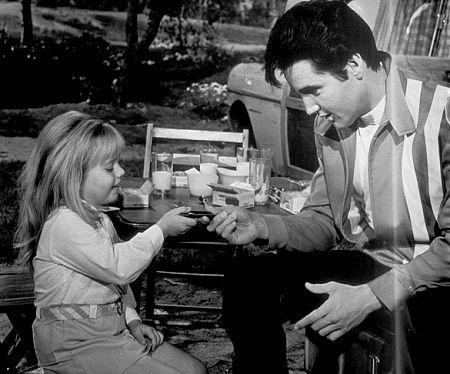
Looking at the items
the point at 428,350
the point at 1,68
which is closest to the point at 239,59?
the point at 1,68

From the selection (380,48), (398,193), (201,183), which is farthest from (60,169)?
(380,48)

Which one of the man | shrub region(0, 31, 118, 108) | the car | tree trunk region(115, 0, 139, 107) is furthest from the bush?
the man

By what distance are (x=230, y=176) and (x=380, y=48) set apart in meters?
2.57

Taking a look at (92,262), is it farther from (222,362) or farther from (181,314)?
(181,314)

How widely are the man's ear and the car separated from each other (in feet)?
8.94

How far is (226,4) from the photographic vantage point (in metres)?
8.20

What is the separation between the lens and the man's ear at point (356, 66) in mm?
2713

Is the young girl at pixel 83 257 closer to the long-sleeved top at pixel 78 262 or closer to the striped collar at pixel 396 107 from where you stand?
the long-sleeved top at pixel 78 262

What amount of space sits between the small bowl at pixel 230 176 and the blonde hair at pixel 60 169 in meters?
0.92

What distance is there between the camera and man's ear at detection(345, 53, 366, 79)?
2713 millimetres

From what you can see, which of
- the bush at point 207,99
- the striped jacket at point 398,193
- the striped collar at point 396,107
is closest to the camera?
the striped jacket at point 398,193

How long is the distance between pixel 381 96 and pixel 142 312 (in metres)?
2.36

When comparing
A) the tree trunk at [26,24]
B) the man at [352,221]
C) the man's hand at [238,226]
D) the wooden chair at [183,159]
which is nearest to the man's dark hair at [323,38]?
the man at [352,221]

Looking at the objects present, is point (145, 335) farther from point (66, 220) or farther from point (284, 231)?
point (284, 231)
